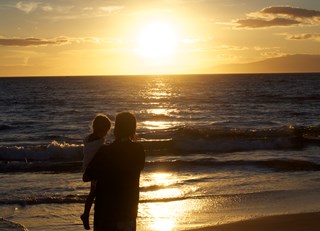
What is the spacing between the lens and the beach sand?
29.8ft

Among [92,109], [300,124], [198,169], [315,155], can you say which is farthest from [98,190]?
[92,109]

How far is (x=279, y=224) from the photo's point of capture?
9.31m

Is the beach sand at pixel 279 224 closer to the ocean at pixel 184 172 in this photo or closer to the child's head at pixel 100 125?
the ocean at pixel 184 172

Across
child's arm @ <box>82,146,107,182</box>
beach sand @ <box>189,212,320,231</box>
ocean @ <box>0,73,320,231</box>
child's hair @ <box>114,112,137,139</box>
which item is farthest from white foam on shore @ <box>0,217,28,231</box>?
child's hair @ <box>114,112,137,139</box>

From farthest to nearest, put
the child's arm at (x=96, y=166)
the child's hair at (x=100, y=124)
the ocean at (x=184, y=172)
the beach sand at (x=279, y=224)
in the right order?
the ocean at (x=184, y=172) < the beach sand at (x=279, y=224) < the child's hair at (x=100, y=124) < the child's arm at (x=96, y=166)

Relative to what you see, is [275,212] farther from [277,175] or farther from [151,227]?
Result: [277,175]

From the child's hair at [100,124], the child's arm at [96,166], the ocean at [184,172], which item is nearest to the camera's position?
the child's arm at [96,166]

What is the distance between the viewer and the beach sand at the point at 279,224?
909 cm

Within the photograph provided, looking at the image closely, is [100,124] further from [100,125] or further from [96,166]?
[96,166]

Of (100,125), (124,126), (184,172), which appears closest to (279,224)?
(100,125)

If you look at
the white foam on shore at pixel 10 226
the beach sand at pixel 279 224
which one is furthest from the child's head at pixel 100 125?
the white foam on shore at pixel 10 226

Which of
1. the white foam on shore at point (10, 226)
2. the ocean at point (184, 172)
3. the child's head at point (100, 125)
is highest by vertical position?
the child's head at point (100, 125)

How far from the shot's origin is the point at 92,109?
44.8 m

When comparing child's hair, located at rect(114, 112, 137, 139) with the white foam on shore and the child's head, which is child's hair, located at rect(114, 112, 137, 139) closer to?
the child's head
